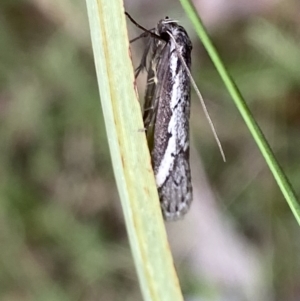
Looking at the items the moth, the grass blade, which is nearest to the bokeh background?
the moth

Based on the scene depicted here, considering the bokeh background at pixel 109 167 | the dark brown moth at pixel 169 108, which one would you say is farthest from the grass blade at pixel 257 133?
the bokeh background at pixel 109 167

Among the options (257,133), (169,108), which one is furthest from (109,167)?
(257,133)

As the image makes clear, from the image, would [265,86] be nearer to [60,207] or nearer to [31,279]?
[60,207]

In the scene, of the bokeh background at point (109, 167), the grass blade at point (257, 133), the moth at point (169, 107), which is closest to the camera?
the grass blade at point (257, 133)

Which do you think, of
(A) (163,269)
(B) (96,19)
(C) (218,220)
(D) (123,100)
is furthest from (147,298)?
(C) (218,220)

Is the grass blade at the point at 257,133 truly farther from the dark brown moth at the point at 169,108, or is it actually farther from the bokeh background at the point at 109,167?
the bokeh background at the point at 109,167

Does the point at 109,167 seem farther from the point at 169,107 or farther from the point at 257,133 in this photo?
the point at 257,133
